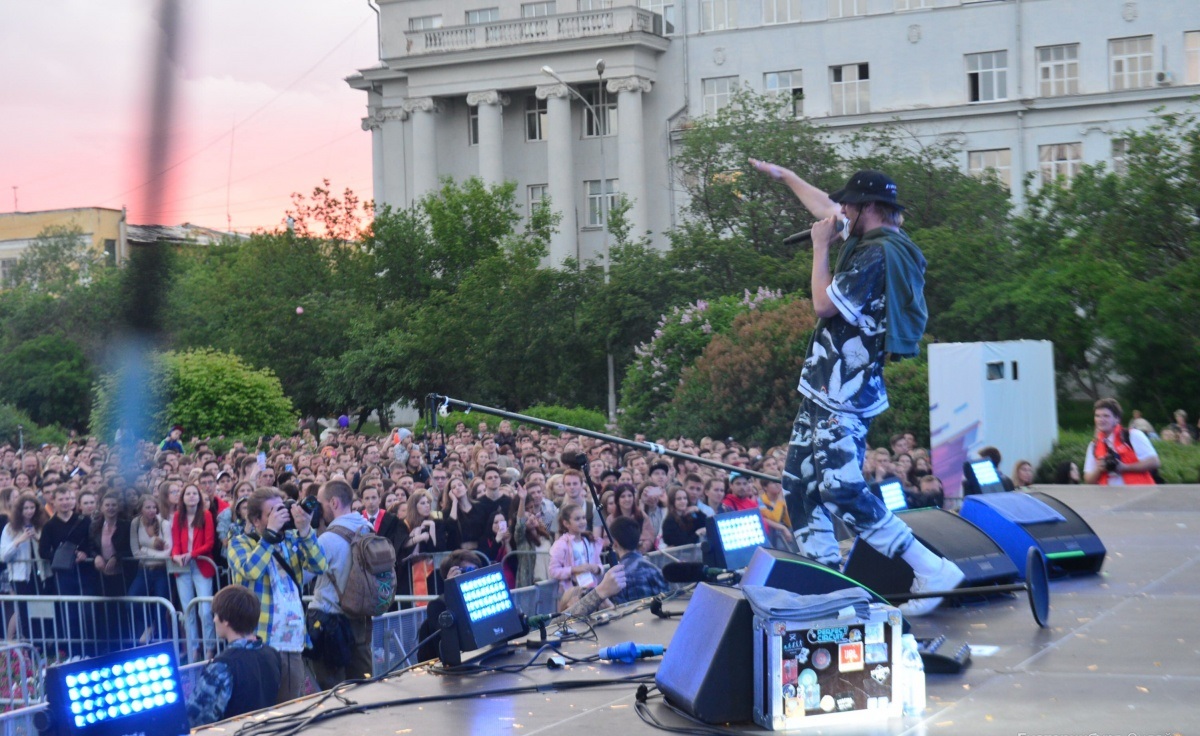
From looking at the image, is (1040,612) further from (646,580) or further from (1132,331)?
(1132,331)

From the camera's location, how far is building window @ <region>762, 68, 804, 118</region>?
2292 inches

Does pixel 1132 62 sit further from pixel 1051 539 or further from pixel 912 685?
pixel 912 685

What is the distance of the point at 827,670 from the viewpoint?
500cm

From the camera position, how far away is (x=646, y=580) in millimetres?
9039

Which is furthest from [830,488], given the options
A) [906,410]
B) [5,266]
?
[906,410]

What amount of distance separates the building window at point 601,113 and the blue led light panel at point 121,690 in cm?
5789

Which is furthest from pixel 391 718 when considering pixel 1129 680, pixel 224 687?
pixel 1129 680

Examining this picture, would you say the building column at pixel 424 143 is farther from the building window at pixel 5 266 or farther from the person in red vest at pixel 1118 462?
the building window at pixel 5 266

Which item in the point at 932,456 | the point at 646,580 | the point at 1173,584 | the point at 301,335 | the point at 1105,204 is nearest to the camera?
the point at 1173,584

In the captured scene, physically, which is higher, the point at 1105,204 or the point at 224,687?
the point at 1105,204

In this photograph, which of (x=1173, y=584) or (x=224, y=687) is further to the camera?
(x=1173, y=584)

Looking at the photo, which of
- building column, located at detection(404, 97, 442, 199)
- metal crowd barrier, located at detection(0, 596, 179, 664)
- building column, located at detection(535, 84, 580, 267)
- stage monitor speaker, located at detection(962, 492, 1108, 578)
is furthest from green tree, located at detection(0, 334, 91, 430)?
building column, located at detection(404, 97, 442, 199)

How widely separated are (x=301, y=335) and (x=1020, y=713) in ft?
171

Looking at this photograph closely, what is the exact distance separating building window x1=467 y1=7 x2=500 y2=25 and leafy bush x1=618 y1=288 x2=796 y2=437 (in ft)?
121
